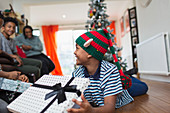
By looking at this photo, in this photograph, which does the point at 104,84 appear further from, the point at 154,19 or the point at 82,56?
the point at 154,19

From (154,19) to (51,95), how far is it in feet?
9.81

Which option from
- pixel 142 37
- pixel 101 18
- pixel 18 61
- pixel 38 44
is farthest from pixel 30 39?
pixel 142 37

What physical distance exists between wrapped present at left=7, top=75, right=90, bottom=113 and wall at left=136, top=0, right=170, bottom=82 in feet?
7.69

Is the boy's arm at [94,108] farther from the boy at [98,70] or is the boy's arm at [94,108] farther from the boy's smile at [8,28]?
the boy's smile at [8,28]

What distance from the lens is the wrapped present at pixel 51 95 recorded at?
2.02 ft

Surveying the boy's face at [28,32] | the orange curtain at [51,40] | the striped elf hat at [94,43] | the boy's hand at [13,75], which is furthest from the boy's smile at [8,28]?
the orange curtain at [51,40]

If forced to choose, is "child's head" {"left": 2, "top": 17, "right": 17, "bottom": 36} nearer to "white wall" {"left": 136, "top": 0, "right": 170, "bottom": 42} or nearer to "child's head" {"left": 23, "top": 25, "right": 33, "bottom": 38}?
"child's head" {"left": 23, "top": 25, "right": 33, "bottom": 38}

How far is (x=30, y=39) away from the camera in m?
2.50

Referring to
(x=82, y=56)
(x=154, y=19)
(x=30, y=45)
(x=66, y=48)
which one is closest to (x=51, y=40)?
(x=66, y=48)

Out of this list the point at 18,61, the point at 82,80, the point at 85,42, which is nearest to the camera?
the point at 82,80

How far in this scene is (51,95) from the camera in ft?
2.19

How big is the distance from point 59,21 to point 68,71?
99.8 inches

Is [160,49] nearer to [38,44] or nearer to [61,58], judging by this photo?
[38,44]

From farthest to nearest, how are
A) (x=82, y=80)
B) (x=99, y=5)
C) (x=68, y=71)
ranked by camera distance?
(x=68, y=71), (x=99, y=5), (x=82, y=80)
